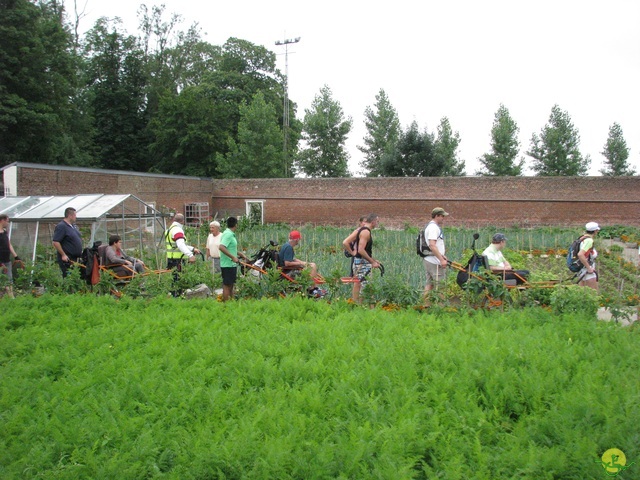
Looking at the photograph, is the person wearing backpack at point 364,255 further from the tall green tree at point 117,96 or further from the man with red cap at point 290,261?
the tall green tree at point 117,96

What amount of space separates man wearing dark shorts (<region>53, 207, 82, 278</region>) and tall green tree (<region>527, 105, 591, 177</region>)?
36122 millimetres

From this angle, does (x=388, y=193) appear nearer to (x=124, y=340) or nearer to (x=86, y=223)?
(x=86, y=223)

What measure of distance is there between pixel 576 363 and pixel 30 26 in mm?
34532

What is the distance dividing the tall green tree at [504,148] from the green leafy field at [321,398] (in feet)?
119

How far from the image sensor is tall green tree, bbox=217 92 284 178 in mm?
38375

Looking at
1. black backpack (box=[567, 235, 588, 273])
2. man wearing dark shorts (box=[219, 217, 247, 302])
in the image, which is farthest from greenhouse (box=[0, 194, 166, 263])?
black backpack (box=[567, 235, 588, 273])

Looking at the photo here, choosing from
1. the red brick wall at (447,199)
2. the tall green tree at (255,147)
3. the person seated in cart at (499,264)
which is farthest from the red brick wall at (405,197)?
the person seated in cart at (499,264)

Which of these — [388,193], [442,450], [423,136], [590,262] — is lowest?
[442,450]

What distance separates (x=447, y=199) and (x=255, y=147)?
14258mm

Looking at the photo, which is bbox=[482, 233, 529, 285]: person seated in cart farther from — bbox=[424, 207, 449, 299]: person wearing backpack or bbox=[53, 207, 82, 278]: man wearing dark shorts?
bbox=[53, 207, 82, 278]: man wearing dark shorts

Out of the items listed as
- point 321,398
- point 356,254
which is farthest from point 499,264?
point 321,398

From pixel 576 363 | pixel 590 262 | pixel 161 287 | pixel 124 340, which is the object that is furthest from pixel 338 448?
pixel 590 262

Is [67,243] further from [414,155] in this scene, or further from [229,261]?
[414,155]

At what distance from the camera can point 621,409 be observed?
4074 mm
